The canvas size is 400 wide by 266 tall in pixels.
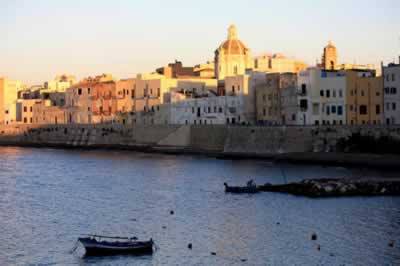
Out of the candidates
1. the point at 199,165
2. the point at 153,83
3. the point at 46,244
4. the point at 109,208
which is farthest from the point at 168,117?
the point at 46,244

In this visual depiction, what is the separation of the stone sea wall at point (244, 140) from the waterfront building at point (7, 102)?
12.4m

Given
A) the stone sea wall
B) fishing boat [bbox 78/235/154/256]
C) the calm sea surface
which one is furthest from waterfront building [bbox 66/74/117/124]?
fishing boat [bbox 78/235/154/256]

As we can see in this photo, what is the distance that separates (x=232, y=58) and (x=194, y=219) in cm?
5899

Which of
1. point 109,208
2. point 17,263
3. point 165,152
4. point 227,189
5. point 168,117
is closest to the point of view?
point 17,263

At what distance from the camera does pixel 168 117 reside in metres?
87.8

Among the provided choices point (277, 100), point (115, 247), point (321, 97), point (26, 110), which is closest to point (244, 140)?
point (277, 100)

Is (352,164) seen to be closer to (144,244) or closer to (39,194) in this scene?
(39,194)

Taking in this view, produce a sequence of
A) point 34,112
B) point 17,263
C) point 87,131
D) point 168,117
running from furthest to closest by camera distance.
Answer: point 34,112 < point 87,131 < point 168,117 < point 17,263

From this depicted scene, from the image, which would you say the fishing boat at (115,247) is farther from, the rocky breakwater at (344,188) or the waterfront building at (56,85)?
the waterfront building at (56,85)

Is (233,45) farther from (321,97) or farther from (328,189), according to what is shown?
(328,189)

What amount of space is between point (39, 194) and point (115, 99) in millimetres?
50069

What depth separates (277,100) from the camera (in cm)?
7362

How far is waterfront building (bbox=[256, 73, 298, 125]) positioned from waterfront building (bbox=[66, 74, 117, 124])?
25815 mm

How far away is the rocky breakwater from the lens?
Result: 146 feet
